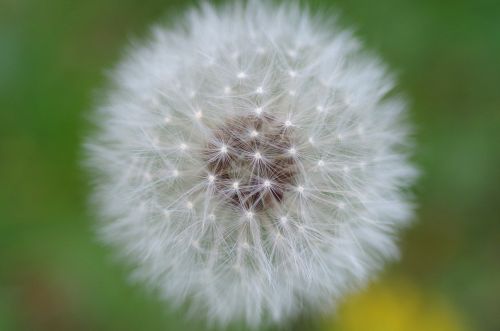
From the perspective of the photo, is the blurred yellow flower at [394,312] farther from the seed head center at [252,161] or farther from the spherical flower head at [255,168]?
the seed head center at [252,161]

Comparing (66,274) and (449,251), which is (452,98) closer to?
(449,251)

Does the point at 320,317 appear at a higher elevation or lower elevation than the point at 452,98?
lower

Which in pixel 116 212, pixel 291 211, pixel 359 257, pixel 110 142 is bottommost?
pixel 359 257

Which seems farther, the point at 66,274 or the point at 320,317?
the point at 66,274

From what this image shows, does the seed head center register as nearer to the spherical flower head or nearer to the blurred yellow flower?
the spherical flower head

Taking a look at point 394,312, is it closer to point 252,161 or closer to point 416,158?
point 416,158

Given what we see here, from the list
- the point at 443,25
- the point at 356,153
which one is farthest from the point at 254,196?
the point at 443,25

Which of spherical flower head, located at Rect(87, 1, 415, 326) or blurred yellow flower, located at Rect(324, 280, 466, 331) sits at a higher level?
spherical flower head, located at Rect(87, 1, 415, 326)

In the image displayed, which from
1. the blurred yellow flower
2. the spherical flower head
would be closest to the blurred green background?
the blurred yellow flower
